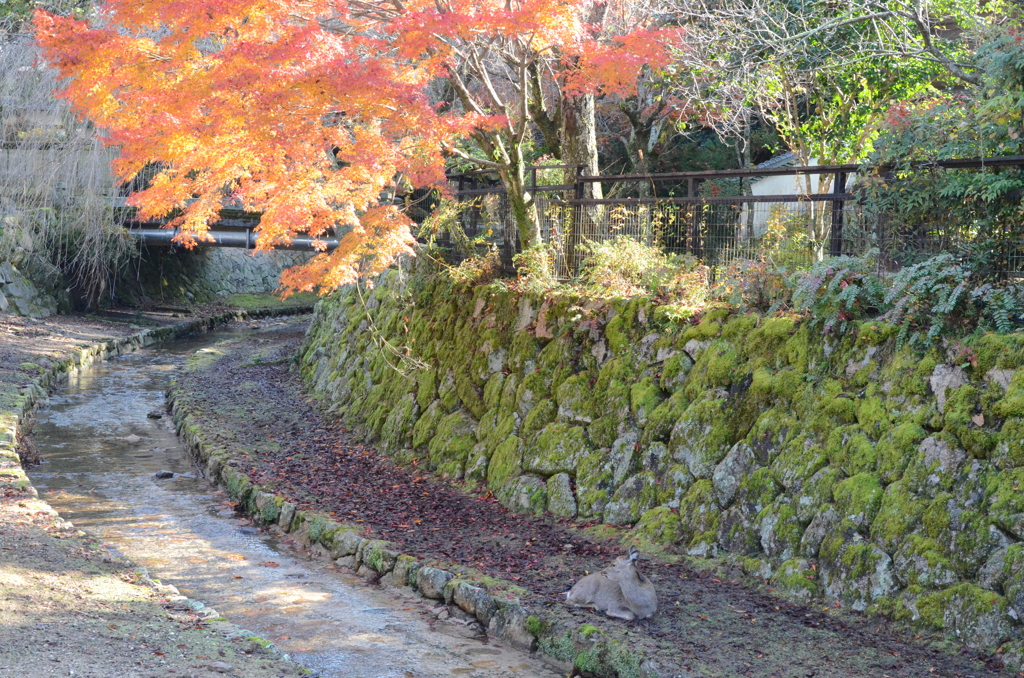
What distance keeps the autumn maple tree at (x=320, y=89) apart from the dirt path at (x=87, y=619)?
194 inches

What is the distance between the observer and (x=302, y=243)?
25.9 metres

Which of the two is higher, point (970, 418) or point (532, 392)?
point (970, 418)

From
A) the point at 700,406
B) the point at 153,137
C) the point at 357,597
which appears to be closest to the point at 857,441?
the point at 700,406

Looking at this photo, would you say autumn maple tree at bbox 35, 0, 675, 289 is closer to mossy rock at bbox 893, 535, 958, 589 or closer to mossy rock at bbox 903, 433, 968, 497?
mossy rock at bbox 903, 433, 968, 497

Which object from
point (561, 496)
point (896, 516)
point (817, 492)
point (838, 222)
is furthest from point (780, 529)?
point (838, 222)

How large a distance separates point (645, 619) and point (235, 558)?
448 cm

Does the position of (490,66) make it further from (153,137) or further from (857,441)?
(857,441)

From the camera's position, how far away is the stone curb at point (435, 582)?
6504 millimetres

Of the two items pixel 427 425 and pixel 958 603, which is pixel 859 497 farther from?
pixel 427 425

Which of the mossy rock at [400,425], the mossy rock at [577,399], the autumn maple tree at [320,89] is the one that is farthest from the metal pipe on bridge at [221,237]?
the mossy rock at [577,399]

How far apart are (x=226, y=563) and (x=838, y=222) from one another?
23.9 feet

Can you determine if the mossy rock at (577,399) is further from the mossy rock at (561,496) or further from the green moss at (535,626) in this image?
the green moss at (535,626)

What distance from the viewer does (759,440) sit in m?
8.10

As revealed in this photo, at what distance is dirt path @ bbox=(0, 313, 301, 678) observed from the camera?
563cm
